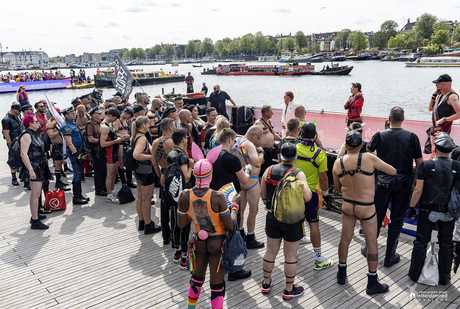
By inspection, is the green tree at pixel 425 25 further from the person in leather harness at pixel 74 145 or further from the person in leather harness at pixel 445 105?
the person in leather harness at pixel 74 145

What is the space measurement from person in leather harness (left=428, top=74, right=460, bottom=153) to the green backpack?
392 cm

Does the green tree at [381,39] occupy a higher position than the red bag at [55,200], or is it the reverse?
the green tree at [381,39]

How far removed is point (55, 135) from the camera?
25.3ft

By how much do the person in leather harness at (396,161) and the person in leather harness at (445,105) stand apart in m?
2.28

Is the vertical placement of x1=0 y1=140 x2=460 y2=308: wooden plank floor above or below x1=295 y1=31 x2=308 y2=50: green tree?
below

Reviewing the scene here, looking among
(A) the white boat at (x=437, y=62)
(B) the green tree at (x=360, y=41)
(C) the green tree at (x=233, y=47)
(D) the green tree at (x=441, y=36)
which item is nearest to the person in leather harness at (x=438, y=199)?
(A) the white boat at (x=437, y=62)

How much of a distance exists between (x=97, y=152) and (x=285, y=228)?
521cm

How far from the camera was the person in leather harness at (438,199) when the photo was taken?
3.79 meters

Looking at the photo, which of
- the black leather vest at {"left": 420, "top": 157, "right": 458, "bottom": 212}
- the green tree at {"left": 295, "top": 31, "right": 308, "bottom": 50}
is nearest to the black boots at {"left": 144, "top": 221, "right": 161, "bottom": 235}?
the black leather vest at {"left": 420, "top": 157, "right": 458, "bottom": 212}

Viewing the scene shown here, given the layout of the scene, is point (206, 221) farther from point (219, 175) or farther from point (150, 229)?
point (150, 229)

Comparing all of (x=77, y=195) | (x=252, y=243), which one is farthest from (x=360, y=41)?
(x=252, y=243)

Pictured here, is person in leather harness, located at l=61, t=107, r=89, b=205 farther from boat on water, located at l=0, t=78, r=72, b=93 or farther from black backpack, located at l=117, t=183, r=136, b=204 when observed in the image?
boat on water, located at l=0, t=78, r=72, b=93

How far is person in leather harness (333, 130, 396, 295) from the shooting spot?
3.63 metres

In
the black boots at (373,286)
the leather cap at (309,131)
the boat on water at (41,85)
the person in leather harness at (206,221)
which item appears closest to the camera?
the person in leather harness at (206,221)
